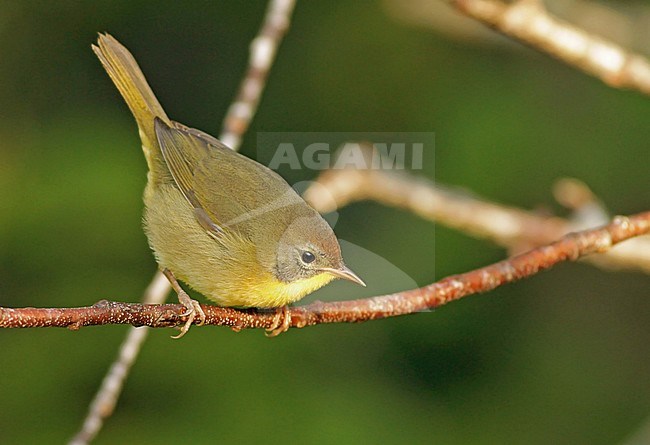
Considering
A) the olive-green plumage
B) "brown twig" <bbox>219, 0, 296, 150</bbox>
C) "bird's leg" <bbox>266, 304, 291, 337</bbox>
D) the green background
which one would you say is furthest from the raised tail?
the green background

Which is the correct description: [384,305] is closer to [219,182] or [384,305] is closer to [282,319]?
[282,319]

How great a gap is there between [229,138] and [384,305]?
58 cm

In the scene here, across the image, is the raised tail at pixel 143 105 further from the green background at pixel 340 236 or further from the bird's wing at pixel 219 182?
the green background at pixel 340 236

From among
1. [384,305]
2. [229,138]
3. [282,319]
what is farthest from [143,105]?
[384,305]

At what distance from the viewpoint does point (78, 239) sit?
3.59 meters

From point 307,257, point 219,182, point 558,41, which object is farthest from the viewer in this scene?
point 558,41

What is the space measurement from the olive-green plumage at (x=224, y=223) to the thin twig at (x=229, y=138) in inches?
4.5

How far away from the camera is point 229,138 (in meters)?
2.22

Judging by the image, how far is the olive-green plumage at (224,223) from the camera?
1830mm

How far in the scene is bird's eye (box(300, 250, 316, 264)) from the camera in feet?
6.02

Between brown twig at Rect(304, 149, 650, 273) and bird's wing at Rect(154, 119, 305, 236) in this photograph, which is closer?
bird's wing at Rect(154, 119, 305, 236)

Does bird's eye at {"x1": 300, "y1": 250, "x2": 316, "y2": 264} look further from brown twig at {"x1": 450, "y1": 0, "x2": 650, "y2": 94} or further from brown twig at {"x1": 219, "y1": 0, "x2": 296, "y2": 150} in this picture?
brown twig at {"x1": 450, "y1": 0, "x2": 650, "y2": 94}

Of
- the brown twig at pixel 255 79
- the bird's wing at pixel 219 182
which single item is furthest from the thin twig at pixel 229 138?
the bird's wing at pixel 219 182

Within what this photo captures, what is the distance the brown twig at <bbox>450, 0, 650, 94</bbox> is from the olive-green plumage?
0.92 meters
